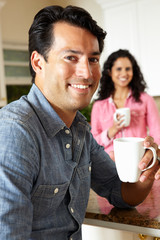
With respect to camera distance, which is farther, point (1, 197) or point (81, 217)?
point (81, 217)

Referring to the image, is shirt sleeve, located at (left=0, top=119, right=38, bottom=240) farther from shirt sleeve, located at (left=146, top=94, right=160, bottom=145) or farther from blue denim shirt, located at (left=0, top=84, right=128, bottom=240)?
shirt sleeve, located at (left=146, top=94, right=160, bottom=145)

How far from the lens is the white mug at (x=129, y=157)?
2.93 feet

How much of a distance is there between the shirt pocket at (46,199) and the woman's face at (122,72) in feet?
5.94

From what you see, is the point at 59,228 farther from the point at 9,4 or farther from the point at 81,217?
the point at 9,4

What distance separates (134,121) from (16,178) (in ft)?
5.88

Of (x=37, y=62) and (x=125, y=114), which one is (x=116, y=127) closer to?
(x=125, y=114)

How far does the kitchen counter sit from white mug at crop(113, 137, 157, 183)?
0.43 feet

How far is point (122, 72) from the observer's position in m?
2.63

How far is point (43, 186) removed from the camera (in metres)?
0.86

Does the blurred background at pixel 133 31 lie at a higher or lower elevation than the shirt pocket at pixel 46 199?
higher

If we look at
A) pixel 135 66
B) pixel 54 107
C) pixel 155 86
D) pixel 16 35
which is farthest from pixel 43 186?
pixel 16 35

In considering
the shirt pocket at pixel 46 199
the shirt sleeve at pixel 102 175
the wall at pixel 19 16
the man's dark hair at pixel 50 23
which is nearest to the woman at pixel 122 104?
the shirt sleeve at pixel 102 175

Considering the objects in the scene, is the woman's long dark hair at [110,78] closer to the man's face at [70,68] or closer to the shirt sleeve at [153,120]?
the shirt sleeve at [153,120]

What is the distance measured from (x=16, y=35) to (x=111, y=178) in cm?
428
